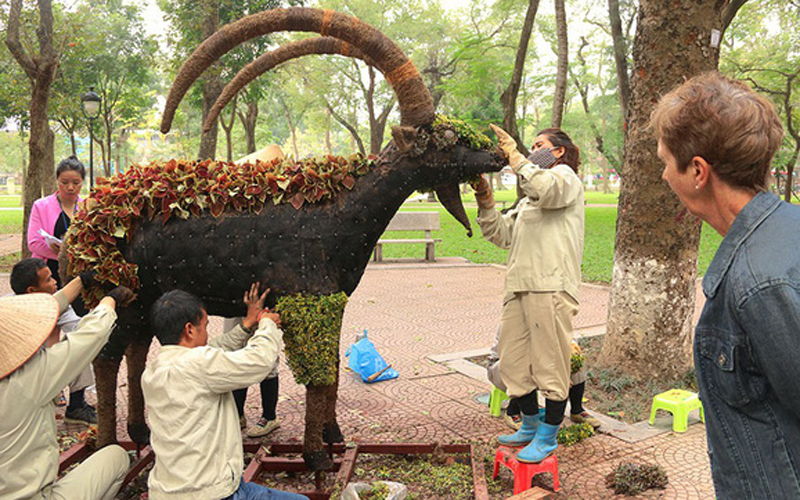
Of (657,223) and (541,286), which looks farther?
(657,223)

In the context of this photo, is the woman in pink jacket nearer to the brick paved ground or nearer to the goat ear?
the brick paved ground

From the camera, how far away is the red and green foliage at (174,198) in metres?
3.37

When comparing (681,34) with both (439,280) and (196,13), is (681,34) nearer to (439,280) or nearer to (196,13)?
(439,280)

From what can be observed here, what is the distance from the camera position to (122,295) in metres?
3.24

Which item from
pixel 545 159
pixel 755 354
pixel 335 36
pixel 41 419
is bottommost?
pixel 41 419

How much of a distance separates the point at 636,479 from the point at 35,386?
10.8 feet

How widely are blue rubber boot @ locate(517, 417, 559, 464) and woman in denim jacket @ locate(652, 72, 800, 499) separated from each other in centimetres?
204

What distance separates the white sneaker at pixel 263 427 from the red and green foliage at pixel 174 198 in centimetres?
154

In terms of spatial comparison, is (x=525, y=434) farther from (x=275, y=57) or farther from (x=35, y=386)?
(x=275, y=57)

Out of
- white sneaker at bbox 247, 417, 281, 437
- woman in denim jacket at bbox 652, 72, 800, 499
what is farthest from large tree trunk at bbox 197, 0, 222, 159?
woman in denim jacket at bbox 652, 72, 800, 499

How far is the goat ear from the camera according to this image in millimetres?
3281

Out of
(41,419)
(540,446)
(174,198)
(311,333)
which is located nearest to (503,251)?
(540,446)

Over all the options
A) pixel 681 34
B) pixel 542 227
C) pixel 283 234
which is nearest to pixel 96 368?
pixel 283 234

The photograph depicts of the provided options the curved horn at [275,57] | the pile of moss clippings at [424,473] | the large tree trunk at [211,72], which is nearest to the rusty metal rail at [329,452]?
the pile of moss clippings at [424,473]
